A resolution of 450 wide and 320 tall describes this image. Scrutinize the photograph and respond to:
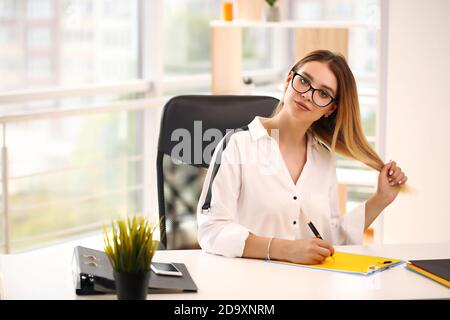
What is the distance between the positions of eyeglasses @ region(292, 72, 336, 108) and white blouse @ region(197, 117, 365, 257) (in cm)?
17

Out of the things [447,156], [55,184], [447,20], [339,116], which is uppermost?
[447,20]

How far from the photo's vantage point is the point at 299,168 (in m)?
2.39

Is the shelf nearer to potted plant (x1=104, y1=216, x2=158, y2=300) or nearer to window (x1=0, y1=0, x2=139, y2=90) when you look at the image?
window (x1=0, y1=0, x2=139, y2=90)

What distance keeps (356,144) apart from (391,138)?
123 centimetres

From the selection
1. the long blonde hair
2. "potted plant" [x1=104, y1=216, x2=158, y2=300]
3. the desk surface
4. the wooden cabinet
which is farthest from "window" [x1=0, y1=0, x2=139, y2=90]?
"potted plant" [x1=104, y1=216, x2=158, y2=300]

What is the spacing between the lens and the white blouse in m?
2.30

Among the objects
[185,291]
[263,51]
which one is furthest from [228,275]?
[263,51]

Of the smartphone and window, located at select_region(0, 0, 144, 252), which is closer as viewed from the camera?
the smartphone

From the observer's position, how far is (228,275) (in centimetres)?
199

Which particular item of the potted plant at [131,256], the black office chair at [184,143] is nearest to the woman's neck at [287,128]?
the black office chair at [184,143]

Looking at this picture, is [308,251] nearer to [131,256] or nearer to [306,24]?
[131,256]

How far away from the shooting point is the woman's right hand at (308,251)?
81.5 inches
